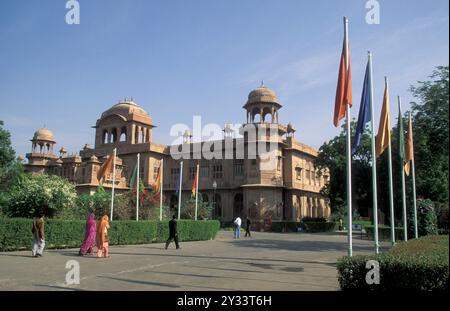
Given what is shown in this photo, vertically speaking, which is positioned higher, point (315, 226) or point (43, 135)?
point (43, 135)

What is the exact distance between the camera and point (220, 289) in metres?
8.86

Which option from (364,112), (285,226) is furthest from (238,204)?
(364,112)

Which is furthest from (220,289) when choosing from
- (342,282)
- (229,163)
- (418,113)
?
(229,163)

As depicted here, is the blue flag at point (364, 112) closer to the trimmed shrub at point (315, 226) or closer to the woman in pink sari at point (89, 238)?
the woman in pink sari at point (89, 238)

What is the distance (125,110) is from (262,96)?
1722 centimetres

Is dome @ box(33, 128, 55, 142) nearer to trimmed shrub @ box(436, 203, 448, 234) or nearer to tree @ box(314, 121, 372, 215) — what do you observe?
tree @ box(314, 121, 372, 215)

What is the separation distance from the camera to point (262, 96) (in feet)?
145

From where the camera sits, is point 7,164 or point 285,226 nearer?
point 7,164

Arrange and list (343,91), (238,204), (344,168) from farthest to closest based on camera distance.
→ (238,204)
(344,168)
(343,91)

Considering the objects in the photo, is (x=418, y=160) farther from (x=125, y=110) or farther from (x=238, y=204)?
(x=125, y=110)

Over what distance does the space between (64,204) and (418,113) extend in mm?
20241

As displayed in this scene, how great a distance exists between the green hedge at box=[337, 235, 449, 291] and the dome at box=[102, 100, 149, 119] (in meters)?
43.9
